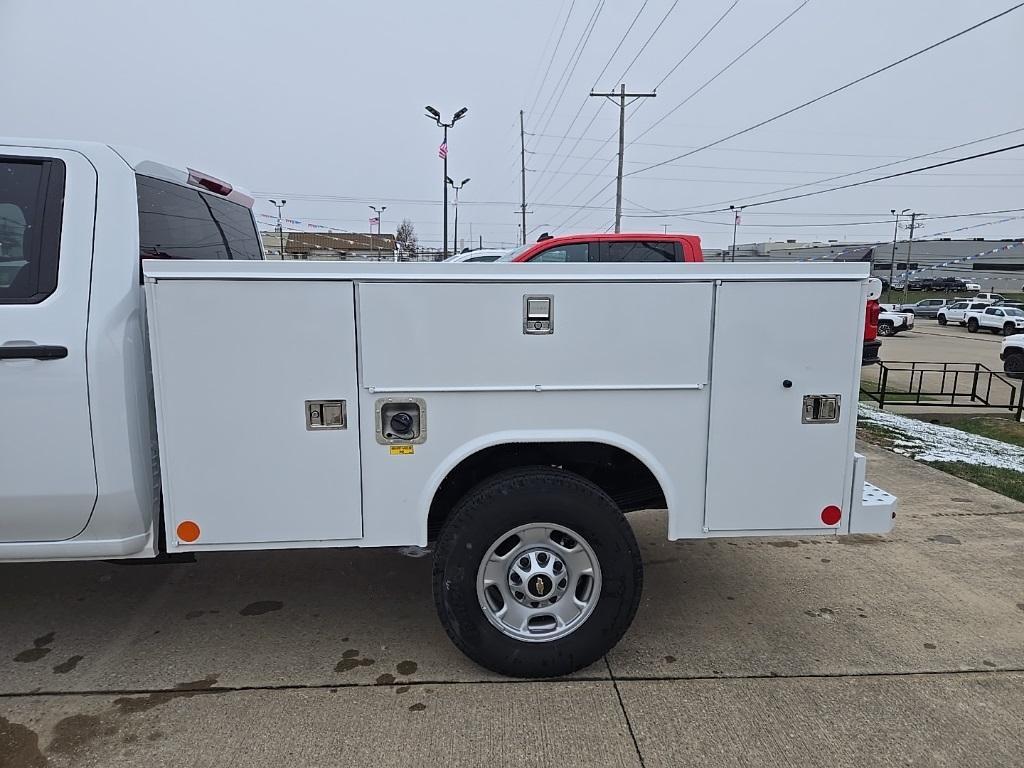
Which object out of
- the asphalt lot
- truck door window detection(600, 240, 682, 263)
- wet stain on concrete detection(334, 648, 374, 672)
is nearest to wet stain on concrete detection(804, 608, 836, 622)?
the asphalt lot

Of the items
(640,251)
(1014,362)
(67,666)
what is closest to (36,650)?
(67,666)

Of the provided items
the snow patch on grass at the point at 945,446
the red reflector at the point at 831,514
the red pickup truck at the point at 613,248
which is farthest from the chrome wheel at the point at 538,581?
the snow patch on grass at the point at 945,446

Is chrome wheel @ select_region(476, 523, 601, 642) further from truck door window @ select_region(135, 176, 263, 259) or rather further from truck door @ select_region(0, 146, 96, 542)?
truck door window @ select_region(135, 176, 263, 259)

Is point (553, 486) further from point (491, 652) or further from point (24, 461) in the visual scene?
point (24, 461)

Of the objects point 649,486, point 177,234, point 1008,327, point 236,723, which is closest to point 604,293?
point 649,486

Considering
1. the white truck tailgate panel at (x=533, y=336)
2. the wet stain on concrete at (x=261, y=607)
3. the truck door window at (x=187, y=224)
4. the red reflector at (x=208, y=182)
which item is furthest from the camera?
the wet stain on concrete at (x=261, y=607)

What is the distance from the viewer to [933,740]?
262 cm

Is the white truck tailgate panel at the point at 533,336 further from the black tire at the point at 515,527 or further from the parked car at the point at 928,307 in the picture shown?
the parked car at the point at 928,307

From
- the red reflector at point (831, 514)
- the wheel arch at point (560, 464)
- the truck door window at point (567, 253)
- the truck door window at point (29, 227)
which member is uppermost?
the truck door window at point (567, 253)

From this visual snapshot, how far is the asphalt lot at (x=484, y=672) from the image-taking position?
8.36 ft

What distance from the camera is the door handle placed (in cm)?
252

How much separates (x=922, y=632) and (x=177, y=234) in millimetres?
4116

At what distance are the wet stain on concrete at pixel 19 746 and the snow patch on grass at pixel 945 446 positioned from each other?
7.45 metres

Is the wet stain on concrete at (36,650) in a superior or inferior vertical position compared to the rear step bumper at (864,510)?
inferior
